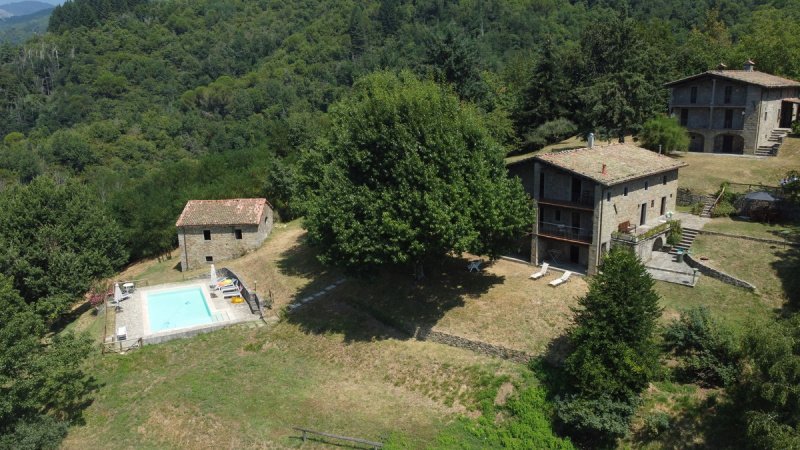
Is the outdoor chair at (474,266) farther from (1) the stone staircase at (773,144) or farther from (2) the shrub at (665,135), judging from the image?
(1) the stone staircase at (773,144)

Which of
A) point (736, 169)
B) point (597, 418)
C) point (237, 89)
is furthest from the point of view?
point (237, 89)

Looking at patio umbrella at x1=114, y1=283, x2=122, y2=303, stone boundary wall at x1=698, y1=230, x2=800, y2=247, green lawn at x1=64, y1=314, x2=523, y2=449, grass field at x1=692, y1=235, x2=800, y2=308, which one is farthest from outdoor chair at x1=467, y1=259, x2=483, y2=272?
patio umbrella at x1=114, y1=283, x2=122, y2=303

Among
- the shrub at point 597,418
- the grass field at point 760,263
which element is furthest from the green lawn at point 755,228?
the shrub at point 597,418

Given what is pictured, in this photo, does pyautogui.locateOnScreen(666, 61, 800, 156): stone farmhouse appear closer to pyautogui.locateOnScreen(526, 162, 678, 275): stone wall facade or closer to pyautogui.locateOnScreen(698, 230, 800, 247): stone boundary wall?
pyautogui.locateOnScreen(526, 162, 678, 275): stone wall facade

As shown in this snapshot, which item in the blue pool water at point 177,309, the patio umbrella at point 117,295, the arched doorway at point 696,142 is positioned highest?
the arched doorway at point 696,142

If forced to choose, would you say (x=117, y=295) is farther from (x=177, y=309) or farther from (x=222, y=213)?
(x=222, y=213)

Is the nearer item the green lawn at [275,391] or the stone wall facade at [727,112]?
the green lawn at [275,391]

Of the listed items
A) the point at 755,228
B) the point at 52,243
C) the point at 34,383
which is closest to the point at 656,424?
the point at 755,228
